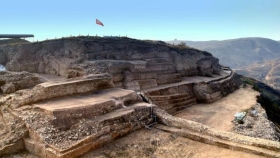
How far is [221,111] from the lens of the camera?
57.9 feet

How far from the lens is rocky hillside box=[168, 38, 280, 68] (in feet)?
433

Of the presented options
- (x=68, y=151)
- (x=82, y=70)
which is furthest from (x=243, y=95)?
A: (x=68, y=151)

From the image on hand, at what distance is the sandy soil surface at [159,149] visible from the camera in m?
7.61

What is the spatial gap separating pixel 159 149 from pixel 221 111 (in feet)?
35.3

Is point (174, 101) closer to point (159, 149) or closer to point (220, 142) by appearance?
point (220, 142)

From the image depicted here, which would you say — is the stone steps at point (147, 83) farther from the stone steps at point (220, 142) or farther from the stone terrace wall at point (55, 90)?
the stone steps at point (220, 142)

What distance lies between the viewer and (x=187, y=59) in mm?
25250

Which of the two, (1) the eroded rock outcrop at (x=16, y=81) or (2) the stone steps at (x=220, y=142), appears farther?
(1) the eroded rock outcrop at (x=16, y=81)

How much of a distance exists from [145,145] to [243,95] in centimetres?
1792

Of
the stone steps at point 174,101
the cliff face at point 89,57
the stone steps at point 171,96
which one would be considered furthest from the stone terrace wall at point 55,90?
the stone steps at point 171,96

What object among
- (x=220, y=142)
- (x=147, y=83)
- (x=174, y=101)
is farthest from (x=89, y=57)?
(x=220, y=142)

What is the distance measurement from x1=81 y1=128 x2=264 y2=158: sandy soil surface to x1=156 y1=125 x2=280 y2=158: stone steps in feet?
0.45

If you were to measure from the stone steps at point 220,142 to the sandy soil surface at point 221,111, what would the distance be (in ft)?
18.7

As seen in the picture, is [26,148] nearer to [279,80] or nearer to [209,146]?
[209,146]
